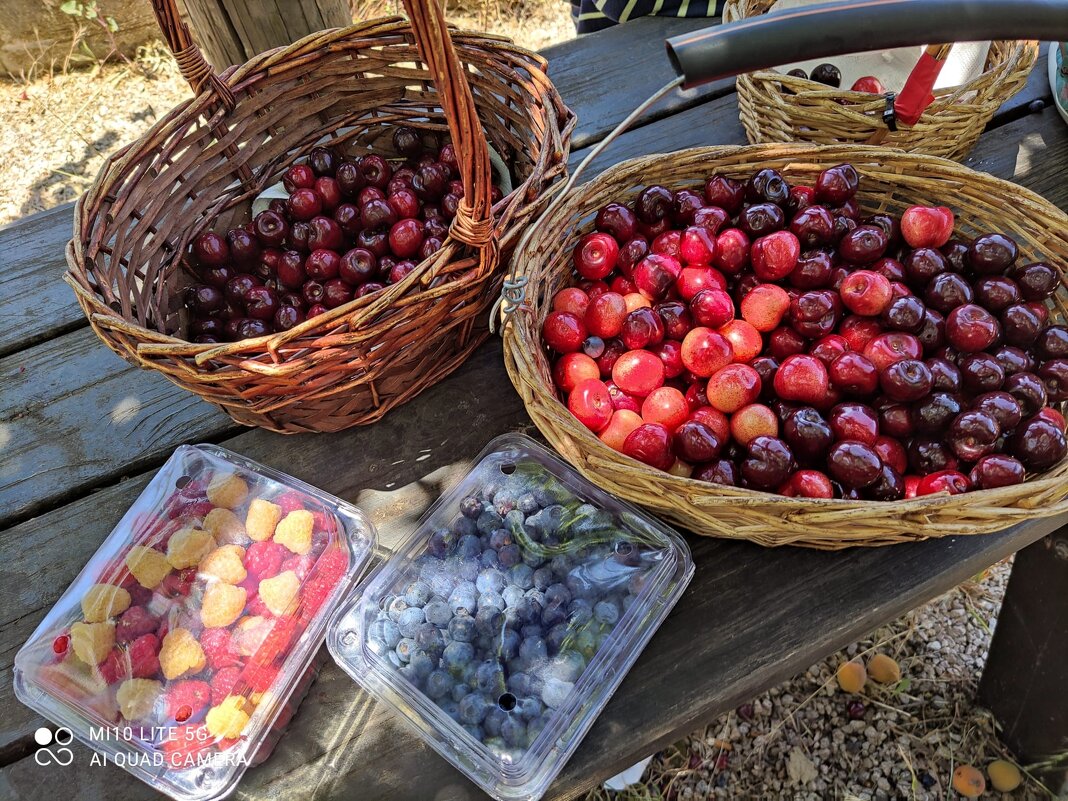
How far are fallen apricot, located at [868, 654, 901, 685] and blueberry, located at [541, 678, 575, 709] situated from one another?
115 centimetres

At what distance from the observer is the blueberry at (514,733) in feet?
2.87

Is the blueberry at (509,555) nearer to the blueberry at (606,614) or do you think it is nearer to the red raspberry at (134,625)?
the blueberry at (606,614)

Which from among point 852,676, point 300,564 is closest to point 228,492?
point 300,564

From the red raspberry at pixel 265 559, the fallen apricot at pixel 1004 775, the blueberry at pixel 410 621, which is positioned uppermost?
the red raspberry at pixel 265 559

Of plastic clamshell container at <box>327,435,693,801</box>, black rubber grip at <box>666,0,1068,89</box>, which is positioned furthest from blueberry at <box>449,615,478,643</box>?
black rubber grip at <box>666,0,1068,89</box>

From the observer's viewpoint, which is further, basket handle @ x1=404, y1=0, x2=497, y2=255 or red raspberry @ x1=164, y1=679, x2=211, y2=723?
red raspberry @ x1=164, y1=679, x2=211, y2=723

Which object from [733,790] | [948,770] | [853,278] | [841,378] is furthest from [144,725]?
[948,770]

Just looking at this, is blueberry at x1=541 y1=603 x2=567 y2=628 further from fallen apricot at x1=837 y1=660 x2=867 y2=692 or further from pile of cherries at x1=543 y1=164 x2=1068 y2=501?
fallen apricot at x1=837 y1=660 x2=867 y2=692

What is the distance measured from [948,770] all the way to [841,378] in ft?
3.77

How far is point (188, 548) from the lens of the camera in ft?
3.27

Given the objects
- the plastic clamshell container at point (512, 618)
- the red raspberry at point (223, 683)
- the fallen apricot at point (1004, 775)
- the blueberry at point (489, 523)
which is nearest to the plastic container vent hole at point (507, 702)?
the plastic clamshell container at point (512, 618)

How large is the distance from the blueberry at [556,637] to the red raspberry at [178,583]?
47cm

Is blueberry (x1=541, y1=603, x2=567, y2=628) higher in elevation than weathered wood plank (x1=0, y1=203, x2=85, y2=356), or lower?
lower

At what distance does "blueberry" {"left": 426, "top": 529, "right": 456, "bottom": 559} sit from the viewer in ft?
3.29
